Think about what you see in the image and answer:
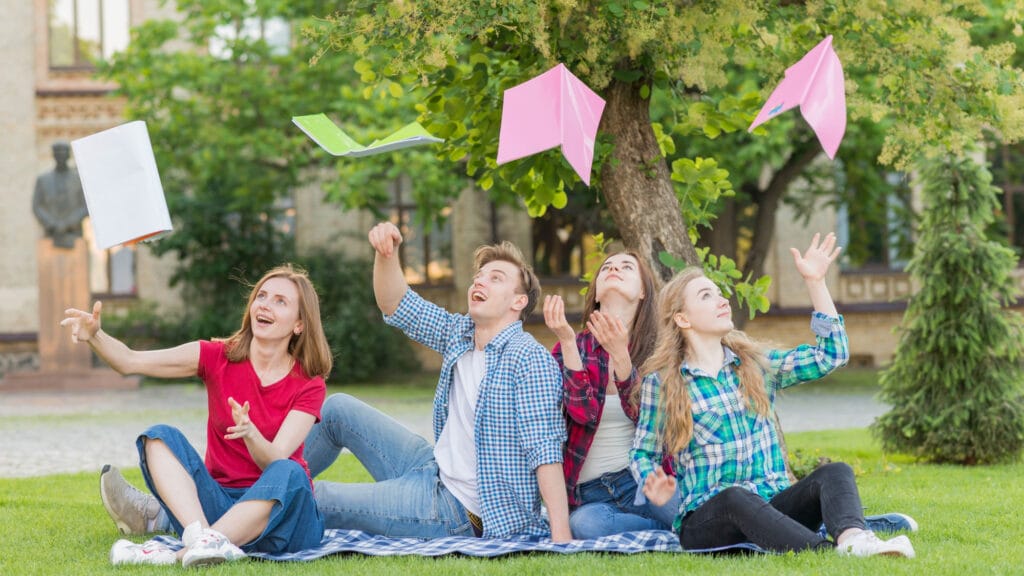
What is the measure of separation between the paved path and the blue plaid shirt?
567 cm

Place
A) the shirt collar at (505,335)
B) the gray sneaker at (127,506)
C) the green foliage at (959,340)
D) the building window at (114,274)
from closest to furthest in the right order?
the shirt collar at (505,335) → the gray sneaker at (127,506) → the green foliage at (959,340) → the building window at (114,274)

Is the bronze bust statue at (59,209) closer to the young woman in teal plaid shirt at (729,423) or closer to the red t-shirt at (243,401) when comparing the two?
the red t-shirt at (243,401)

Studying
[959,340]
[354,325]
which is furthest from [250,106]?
[959,340]

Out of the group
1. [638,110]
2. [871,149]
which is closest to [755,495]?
[638,110]

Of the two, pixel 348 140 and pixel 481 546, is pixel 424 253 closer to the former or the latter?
pixel 348 140

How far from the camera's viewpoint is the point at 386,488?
17.2 ft

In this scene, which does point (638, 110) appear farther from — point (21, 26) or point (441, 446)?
point (21, 26)

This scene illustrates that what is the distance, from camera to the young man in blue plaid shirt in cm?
493

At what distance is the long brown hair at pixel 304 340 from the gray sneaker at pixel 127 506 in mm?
1069

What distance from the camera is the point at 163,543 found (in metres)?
4.95

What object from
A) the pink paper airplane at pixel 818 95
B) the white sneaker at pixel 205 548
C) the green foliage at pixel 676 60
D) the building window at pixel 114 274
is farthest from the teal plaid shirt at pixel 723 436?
the building window at pixel 114 274

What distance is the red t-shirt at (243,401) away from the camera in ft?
16.7

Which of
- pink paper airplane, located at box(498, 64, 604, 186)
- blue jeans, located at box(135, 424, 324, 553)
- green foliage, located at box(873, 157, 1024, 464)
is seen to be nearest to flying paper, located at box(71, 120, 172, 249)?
blue jeans, located at box(135, 424, 324, 553)

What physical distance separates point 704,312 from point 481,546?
50.7 inches
